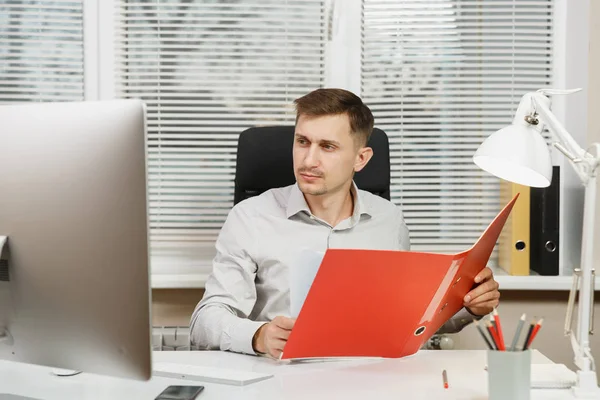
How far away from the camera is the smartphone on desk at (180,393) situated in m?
1.13

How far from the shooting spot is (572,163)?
48.4 inches

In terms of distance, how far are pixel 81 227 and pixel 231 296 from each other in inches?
34.3

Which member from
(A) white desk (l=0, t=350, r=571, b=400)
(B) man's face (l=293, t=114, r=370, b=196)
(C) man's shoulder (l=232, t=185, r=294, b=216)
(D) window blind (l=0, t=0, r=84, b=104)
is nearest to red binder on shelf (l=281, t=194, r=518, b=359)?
(A) white desk (l=0, t=350, r=571, b=400)

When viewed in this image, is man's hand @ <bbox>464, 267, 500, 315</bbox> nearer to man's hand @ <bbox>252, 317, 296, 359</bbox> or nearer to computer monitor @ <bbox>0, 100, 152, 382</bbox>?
man's hand @ <bbox>252, 317, 296, 359</bbox>

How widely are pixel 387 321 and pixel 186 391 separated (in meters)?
0.39

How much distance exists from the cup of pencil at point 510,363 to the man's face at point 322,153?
0.90m

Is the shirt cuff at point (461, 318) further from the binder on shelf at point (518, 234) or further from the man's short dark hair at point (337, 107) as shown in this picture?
the binder on shelf at point (518, 234)

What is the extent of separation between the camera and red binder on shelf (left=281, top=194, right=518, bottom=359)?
116 centimetres

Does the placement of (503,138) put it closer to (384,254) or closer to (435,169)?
(384,254)

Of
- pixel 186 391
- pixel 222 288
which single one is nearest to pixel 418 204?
pixel 222 288

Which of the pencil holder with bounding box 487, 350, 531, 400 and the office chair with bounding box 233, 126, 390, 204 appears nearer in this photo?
the pencil holder with bounding box 487, 350, 531, 400

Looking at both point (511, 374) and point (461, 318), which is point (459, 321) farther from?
point (511, 374)

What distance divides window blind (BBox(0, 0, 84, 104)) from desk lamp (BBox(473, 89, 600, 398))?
70.4 inches

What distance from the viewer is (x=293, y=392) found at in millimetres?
1188
